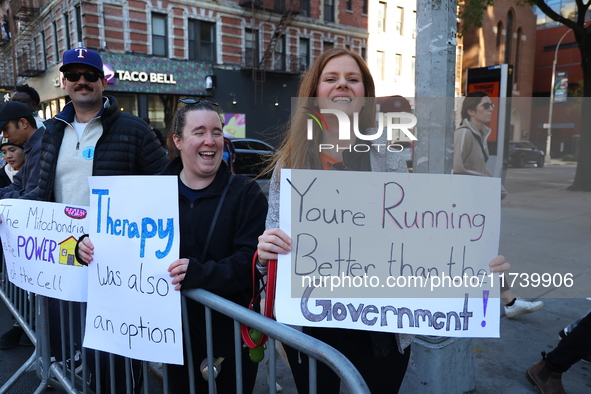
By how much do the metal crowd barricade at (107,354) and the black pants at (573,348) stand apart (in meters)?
2.26

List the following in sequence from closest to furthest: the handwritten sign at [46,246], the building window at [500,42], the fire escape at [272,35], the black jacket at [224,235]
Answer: the black jacket at [224,235] → the handwritten sign at [46,246] → the fire escape at [272,35] → the building window at [500,42]

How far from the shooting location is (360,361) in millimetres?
1820

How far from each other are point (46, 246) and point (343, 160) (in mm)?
1833

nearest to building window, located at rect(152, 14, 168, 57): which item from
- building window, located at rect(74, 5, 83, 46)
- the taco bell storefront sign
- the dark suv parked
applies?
the taco bell storefront sign

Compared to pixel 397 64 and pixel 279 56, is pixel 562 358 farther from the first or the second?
pixel 397 64

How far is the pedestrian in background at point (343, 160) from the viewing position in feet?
5.93

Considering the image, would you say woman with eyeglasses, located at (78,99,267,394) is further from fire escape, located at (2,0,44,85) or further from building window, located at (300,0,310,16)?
building window, located at (300,0,310,16)

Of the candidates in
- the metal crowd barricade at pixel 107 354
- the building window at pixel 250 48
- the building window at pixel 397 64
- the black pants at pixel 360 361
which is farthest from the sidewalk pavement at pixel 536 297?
the building window at pixel 397 64

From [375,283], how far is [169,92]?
19838 millimetres

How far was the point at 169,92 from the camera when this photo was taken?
780 inches

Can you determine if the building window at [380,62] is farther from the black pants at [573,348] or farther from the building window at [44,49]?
the black pants at [573,348]

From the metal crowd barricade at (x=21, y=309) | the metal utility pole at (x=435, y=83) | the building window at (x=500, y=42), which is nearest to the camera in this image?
the metal utility pole at (x=435, y=83)

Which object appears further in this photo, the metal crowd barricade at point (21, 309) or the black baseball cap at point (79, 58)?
the metal crowd barricade at point (21, 309)

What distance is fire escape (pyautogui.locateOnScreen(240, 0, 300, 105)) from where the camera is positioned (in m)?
21.9
